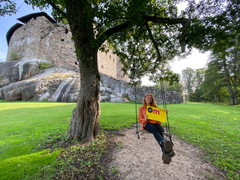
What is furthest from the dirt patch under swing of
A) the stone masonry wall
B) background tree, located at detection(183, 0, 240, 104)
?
the stone masonry wall

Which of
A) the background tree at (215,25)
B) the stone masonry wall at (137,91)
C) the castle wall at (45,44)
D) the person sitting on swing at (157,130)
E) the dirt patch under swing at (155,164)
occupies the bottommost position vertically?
the dirt patch under swing at (155,164)

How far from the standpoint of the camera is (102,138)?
134 inches

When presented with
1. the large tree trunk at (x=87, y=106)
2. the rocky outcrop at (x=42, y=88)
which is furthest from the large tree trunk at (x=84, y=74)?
the rocky outcrop at (x=42, y=88)

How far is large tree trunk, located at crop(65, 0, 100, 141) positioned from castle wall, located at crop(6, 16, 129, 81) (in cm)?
1529

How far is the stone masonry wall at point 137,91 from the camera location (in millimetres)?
14094

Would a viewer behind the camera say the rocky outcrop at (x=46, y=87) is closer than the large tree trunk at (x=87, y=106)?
No

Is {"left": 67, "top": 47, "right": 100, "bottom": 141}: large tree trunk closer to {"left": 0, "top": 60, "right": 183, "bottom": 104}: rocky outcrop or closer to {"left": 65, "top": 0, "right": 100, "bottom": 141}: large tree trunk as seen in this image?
{"left": 65, "top": 0, "right": 100, "bottom": 141}: large tree trunk

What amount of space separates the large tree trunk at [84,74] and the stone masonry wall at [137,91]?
1110 centimetres

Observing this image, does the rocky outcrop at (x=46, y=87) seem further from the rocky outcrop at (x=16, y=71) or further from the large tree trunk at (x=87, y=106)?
the large tree trunk at (x=87, y=106)

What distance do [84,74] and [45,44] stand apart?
19476 mm

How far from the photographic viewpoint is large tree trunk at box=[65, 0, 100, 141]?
2818 millimetres

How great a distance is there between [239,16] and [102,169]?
15.8 ft

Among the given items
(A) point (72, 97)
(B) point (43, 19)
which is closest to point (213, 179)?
(A) point (72, 97)

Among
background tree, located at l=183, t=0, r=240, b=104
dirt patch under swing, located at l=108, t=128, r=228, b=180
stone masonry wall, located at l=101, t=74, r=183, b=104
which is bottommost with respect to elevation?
dirt patch under swing, located at l=108, t=128, r=228, b=180
